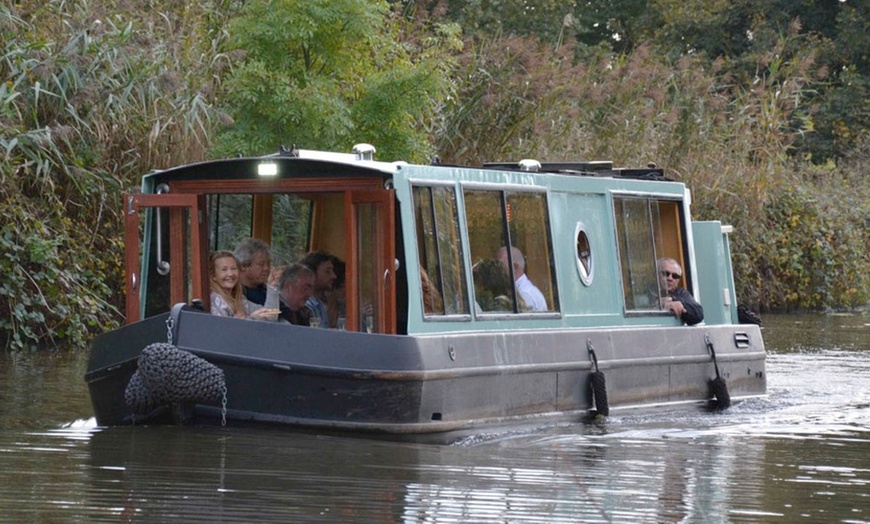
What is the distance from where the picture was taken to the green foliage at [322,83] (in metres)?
17.6

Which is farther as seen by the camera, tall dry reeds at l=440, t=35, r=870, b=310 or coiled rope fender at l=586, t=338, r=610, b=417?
tall dry reeds at l=440, t=35, r=870, b=310

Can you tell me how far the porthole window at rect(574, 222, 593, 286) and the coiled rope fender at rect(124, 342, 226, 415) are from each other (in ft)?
11.1

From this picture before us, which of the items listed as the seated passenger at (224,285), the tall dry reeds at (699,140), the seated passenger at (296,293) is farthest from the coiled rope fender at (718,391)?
the tall dry reeds at (699,140)

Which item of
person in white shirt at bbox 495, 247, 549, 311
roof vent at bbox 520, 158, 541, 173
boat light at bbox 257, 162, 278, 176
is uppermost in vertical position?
roof vent at bbox 520, 158, 541, 173

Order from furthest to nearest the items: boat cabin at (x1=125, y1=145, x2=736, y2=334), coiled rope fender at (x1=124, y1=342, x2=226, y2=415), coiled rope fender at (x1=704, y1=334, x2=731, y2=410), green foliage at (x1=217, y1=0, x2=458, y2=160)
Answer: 1. green foliage at (x1=217, y1=0, x2=458, y2=160)
2. coiled rope fender at (x1=704, y1=334, x2=731, y2=410)
3. boat cabin at (x1=125, y1=145, x2=736, y2=334)
4. coiled rope fender at (x1=124, y1=342, x2=226, y2=415)

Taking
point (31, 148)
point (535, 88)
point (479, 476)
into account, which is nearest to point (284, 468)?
point (479, 476)

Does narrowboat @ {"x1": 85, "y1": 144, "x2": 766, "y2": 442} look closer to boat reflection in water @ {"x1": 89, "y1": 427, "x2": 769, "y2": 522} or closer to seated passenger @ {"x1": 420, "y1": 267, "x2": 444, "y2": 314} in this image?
seated passenger @ {"x1": 420, "y1": 267, "x2": 444, "y2": 314}

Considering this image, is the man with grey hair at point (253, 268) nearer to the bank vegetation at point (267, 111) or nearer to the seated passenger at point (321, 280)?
the seated passenger at point (321, 280)

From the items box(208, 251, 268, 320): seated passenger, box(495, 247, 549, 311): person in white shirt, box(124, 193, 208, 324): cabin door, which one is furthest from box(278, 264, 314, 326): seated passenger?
box(495, 247, 549, 311): person in white shirt

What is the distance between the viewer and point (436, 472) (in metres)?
9.38

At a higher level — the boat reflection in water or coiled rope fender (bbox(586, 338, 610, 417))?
coiled rope fender (bbox(586, 338, 610, 417))

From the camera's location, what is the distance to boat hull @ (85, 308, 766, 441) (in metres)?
10.3

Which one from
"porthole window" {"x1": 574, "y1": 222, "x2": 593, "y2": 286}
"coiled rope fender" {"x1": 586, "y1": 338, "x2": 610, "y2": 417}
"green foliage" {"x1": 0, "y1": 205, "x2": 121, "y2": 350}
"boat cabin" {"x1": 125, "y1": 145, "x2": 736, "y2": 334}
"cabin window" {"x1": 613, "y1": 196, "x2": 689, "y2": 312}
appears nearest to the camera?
"boat cabin" {"x1": 125, "y1": 145, "x2": 736, "y2": 334}

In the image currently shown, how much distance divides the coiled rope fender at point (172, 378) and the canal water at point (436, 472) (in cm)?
24
